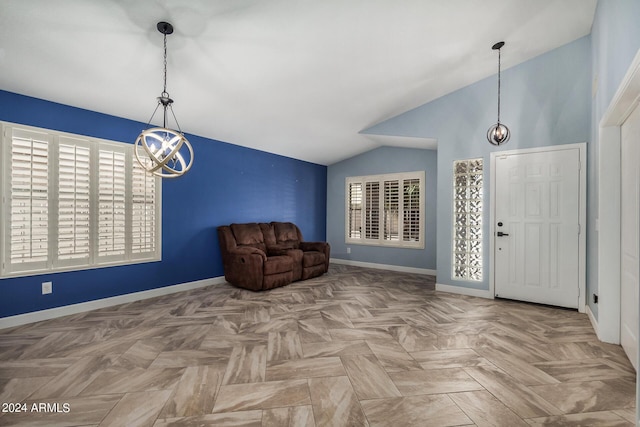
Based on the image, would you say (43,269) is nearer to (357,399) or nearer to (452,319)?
(357,399)

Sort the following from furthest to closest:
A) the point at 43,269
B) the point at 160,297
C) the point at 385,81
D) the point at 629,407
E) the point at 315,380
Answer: the point at 160,297, the point at 385,81, the point at 43,269, the point at 315,380, the point at 629,407

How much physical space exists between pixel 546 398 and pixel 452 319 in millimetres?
1415

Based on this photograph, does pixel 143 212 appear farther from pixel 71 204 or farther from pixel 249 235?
pixel 249 235

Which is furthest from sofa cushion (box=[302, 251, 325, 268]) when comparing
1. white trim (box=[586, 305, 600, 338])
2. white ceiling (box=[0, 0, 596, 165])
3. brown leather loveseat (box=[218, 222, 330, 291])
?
white trim (box=[586, 305, 600, 338])

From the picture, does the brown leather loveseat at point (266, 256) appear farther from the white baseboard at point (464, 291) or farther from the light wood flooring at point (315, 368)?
the white baseboard at point (464, 291)

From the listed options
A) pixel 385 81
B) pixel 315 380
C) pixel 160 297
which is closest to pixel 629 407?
pixel 315 380

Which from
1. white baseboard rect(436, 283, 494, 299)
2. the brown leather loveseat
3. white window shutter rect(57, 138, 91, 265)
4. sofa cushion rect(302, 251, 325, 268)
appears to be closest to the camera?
white window shutter rect(57, 138, 91, 265)

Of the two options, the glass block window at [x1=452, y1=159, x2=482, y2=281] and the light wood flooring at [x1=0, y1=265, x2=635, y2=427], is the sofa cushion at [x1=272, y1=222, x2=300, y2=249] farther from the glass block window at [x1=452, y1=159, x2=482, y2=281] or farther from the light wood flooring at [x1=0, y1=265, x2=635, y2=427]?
the glass block window at [x1=452, y1=159, x2=482, y2=281]

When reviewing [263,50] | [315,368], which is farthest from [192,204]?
[315,368]

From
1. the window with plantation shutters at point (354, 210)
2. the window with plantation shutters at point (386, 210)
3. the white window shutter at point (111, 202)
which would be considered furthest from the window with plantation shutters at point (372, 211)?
the white window shutter at point (111, 202)

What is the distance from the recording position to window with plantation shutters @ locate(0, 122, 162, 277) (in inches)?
118

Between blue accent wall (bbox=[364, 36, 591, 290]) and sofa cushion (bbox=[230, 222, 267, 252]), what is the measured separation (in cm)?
296

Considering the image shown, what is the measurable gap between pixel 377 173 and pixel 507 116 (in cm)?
280

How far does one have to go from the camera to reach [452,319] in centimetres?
326
